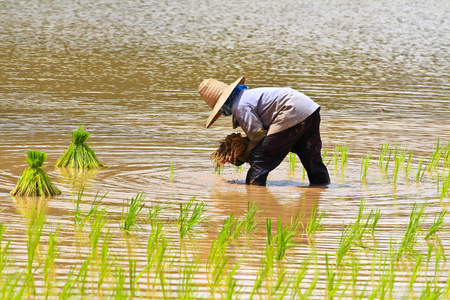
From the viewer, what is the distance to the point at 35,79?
528 inches

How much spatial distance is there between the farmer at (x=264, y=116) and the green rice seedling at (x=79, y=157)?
127 centimetres

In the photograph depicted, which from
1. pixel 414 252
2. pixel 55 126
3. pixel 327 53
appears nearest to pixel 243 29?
pixel 327 53

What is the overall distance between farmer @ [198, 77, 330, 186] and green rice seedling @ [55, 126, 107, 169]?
4.18 feet

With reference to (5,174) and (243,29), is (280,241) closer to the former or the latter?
(5,174)

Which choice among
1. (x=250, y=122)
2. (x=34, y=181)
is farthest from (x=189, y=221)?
(x=250, y=122)

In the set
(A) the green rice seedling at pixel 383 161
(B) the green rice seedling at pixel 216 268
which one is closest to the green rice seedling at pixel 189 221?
(B) the green rice seedling at pixel 216 268

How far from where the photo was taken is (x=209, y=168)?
7289mm

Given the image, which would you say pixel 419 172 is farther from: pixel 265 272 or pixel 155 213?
pixel 265 272

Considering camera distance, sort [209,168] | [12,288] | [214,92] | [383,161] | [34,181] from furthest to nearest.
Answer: [383,161]
[209,168]
[214,92]
[34,181]
[12,288]

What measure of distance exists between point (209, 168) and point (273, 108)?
119 centimetres

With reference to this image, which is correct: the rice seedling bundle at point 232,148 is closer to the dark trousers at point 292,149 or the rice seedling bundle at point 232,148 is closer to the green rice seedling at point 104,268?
the dark trousers at point 292,149

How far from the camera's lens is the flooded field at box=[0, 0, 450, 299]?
3738 mm

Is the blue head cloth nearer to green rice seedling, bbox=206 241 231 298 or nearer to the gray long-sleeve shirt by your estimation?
the gray long-sleeve shirt

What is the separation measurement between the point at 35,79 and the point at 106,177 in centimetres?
728
